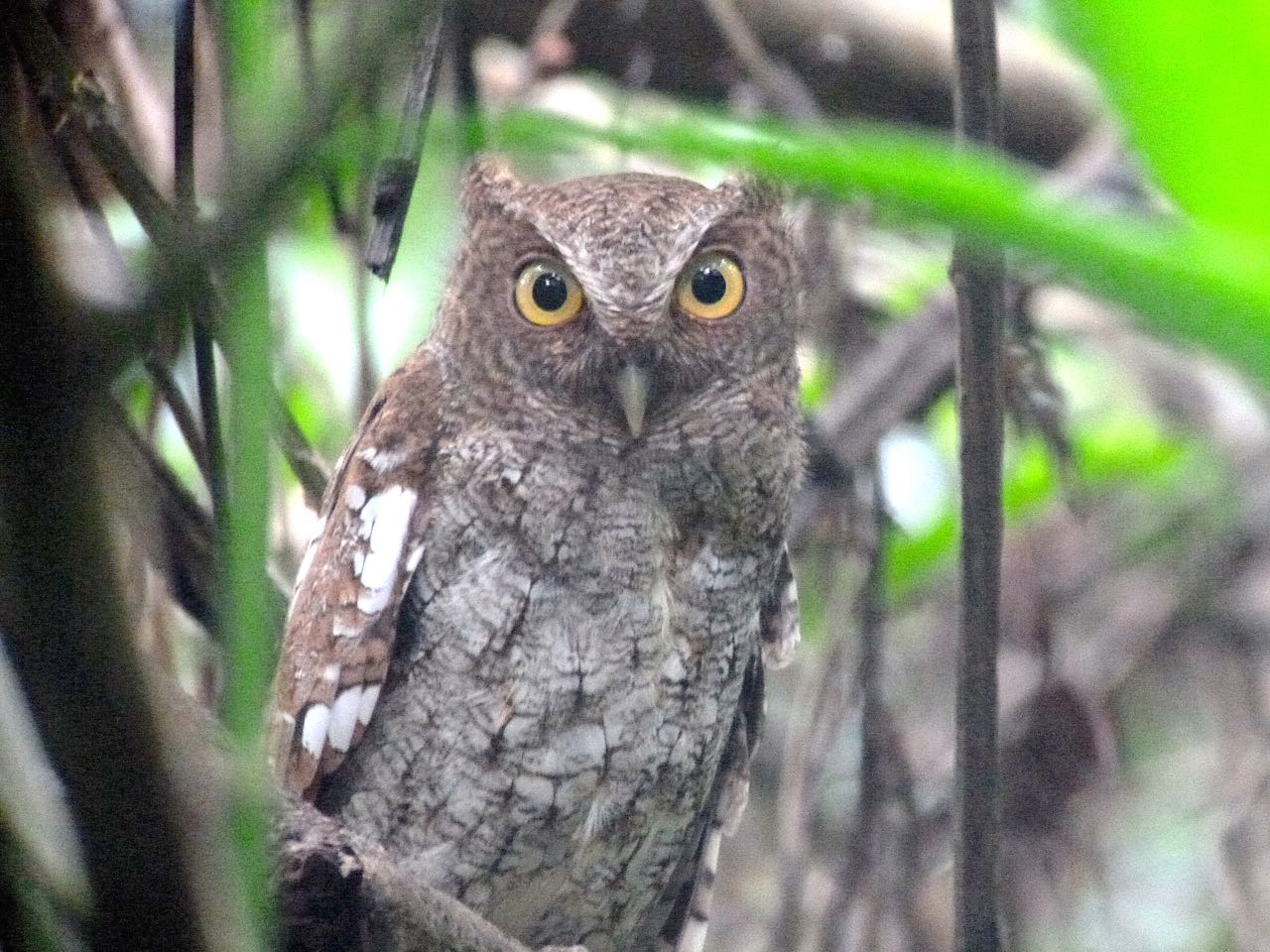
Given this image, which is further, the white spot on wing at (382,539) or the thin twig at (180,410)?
the white spot on wing at (382,539)

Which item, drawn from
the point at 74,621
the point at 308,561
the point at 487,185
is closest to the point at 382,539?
the point at 308,561

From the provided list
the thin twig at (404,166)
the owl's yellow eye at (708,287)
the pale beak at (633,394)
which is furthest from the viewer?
the owl's yellow eye at (708,287)

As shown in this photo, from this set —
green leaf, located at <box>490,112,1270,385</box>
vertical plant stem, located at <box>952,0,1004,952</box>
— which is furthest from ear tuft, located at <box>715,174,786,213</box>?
green leaf, located at <box>490,112,1270,385</box>

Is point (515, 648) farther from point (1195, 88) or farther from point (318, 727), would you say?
point (1195, 88)

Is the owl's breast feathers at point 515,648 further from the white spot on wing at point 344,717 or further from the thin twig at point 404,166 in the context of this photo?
the thin twig at point 404,166

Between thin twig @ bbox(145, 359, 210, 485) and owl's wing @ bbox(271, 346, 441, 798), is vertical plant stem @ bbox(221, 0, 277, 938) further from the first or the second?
owl's wing @ bbox(271, 346, 441, 798)

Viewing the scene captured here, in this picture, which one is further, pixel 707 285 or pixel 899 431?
pixel 899 431

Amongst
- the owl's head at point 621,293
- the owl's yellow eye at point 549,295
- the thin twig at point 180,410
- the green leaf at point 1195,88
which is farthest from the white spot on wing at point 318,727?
the green leaf at point 1195,88
